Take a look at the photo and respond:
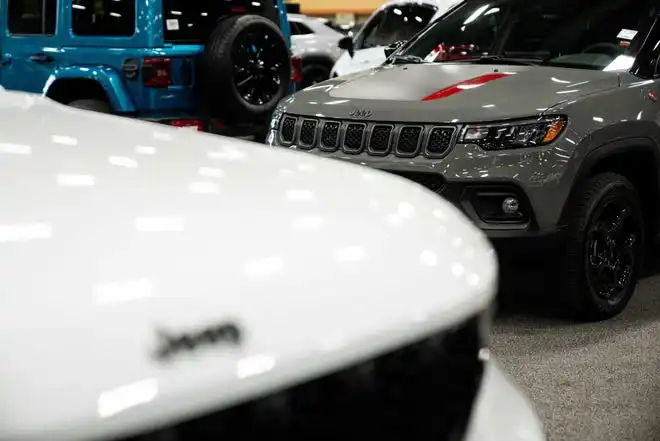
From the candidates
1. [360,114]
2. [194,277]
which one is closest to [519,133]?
[360,114]

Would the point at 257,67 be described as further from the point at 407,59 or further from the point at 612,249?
the point at 612,249

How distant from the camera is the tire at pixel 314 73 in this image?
12.4 metres

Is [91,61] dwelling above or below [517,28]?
below

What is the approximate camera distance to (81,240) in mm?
1198

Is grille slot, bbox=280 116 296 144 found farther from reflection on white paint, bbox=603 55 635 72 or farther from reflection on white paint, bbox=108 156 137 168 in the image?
reflection on white paint, bbox=108 156 137 168

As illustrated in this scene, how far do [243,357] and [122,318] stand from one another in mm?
154

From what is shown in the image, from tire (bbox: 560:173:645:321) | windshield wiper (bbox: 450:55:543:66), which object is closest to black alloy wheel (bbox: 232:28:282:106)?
windshield wiper (bbox: 450:55:543:66)

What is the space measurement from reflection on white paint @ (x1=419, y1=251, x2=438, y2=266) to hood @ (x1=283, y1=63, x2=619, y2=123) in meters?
2.29

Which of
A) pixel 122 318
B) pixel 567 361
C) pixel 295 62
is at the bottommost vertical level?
pixel 567 361

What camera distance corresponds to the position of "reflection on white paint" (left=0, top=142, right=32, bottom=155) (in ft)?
5.42

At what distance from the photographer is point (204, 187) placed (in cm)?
149

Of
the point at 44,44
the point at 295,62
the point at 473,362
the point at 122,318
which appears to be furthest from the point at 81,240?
the point at 295,62

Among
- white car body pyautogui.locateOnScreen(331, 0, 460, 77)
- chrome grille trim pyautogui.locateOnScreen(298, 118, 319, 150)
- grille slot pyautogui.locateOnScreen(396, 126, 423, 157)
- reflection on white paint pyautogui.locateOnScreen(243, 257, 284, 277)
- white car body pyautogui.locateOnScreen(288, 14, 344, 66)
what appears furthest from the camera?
white car body pyautogui.locateOnScreen(288, 14, 344, 66)

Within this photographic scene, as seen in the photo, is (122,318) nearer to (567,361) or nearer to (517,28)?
(567,361)
